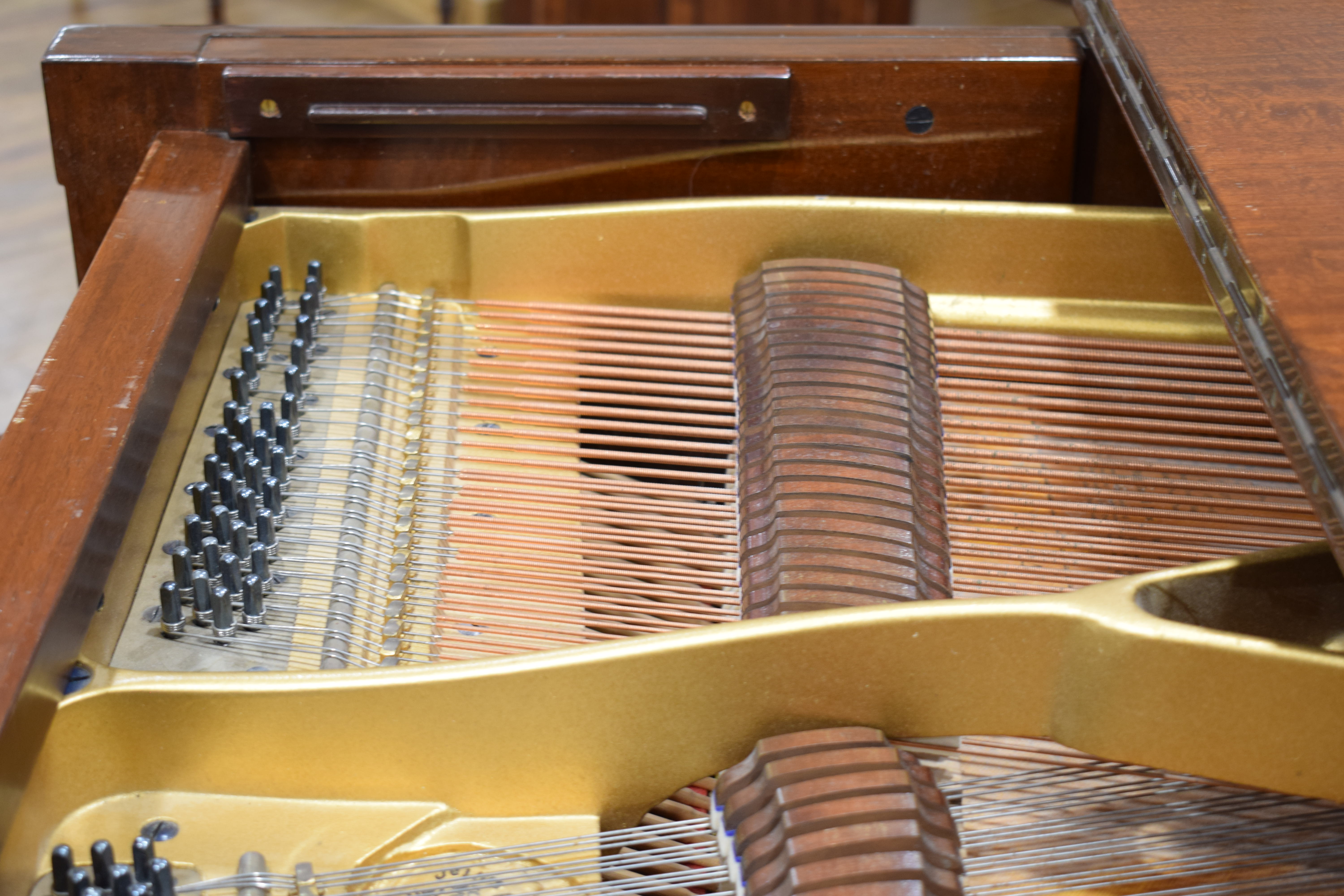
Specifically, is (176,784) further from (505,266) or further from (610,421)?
(505,266)

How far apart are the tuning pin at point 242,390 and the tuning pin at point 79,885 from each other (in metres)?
0.58

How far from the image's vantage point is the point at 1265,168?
135 cm

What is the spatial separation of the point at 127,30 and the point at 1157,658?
1.43m

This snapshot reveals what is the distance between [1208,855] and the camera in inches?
48.5

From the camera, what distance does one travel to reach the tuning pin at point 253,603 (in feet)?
4.50

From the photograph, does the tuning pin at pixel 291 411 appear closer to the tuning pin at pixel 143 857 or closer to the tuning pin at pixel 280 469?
the tuning pin at pixel 280 469

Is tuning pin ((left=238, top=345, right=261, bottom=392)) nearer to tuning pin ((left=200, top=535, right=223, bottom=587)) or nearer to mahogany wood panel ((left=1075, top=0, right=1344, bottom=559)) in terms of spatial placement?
tuning pin ((left=200, top=535, right=223, bottom=587))

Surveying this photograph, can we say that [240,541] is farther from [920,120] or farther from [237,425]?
[920,120]

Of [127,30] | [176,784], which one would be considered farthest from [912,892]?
[127,30]

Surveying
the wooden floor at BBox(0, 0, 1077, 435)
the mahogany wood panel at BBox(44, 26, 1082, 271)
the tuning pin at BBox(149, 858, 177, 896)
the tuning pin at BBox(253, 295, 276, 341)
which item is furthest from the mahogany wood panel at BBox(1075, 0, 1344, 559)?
the wooden floor at BBox(0, 0, 1077, 435)

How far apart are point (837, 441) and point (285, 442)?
586 mm

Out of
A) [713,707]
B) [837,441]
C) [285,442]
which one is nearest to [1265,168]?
[837,441]

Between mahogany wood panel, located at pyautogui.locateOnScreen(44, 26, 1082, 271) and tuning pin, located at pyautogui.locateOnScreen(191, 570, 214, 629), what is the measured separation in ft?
2.19

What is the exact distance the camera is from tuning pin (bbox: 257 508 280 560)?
4.74ft
